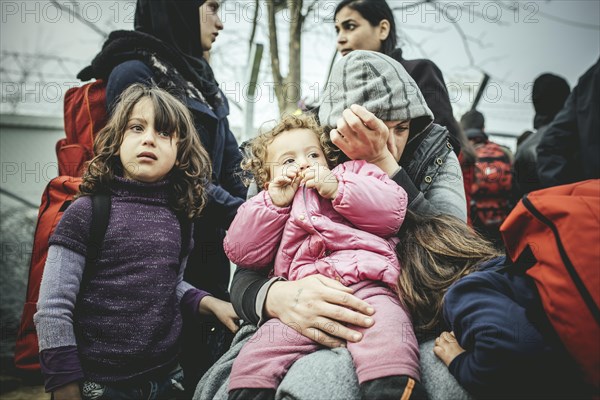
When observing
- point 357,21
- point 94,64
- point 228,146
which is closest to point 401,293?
point 228,146

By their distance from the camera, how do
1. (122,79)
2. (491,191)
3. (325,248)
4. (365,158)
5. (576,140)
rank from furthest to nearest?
(491,191) → (576,140) → (122,79) → (365,158) → (325,248)

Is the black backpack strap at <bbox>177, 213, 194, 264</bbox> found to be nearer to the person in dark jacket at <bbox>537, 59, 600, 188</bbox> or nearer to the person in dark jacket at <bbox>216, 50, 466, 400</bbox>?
the person in dark jacket at <bbox>216, 50, 466, 400</bbox>

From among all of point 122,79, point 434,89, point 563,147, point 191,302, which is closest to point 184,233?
point 191,302

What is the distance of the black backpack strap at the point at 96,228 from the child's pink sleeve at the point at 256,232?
46 centimetres

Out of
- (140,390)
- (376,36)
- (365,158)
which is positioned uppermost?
(376,36)

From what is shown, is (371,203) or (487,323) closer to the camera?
(487,323)

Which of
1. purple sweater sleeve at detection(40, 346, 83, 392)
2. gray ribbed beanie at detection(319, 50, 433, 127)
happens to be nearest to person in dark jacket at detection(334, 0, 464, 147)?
gray ribbed beanie at detection(319, 50, 433, 127)

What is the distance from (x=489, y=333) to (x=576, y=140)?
203 cm

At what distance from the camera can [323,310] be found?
1.15 m

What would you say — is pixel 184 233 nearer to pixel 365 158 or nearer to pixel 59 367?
pixel 59 367

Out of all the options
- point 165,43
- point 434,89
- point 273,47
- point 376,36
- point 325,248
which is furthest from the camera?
point 273,47

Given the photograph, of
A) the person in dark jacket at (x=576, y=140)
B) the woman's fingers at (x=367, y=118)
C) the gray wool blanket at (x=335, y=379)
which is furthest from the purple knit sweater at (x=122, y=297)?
the person in dark jacket at (x=576, y=140)

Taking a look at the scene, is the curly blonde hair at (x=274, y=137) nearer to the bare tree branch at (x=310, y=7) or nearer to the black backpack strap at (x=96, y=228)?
the black backpack strap at (x=96, y=228)

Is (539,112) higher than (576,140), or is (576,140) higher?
(539,112)
